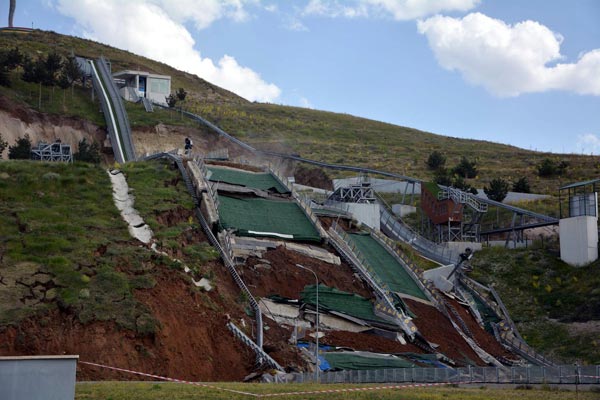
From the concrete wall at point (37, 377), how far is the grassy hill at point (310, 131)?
78.1m

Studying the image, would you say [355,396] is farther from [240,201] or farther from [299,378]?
[240,201]

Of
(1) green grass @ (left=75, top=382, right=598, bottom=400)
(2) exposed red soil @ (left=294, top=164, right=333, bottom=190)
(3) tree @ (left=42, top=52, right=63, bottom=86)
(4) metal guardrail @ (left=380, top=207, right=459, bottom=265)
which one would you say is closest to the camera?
(1) green grass @ (left=75, top=382, right=598, bottom=400)

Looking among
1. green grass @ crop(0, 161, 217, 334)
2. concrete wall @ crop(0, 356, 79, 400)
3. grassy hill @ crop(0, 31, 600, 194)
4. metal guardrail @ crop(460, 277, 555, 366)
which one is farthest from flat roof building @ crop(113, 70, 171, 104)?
concrete wall @ crop(0, 356, 79, 400)

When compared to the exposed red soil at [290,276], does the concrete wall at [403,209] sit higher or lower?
higher

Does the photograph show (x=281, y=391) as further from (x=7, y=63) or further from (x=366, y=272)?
(x=7, y=63)

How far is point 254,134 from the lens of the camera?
116000 mm

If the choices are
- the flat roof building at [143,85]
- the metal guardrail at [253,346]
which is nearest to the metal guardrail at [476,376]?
the metal guardrail at [253,346]

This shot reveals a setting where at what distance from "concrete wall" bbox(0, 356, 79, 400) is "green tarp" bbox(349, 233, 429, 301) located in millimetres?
37999

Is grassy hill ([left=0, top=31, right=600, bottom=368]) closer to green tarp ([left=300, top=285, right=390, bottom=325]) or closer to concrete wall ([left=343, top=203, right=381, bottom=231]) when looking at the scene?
green tarp ([left=300, top=285, right=390, bottom=325])

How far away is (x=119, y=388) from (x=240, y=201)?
31.4m

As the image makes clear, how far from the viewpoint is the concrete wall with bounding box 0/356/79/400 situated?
20.1 meters

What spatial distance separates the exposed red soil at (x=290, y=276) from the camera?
1972 inches

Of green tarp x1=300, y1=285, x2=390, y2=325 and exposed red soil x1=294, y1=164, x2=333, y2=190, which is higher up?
exposed red soil x1=294, y1=164, x2=333, y2=190

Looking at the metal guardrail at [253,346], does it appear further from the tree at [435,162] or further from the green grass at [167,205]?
the tree at [435,162]
